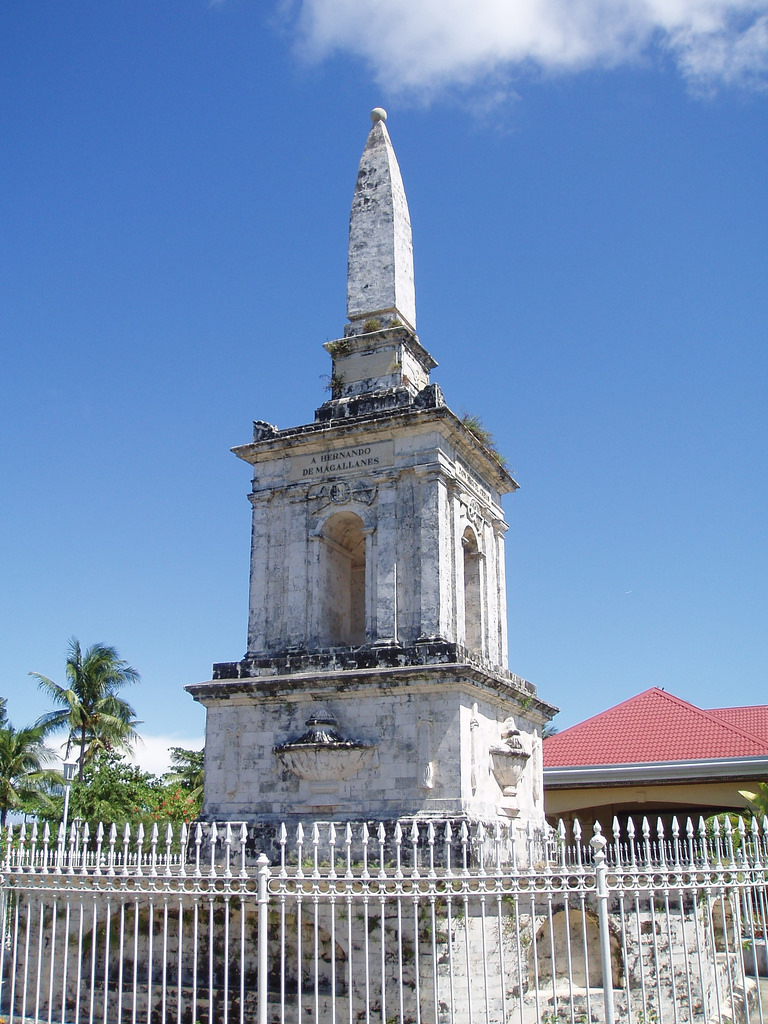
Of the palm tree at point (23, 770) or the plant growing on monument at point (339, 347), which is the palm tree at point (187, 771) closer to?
the palm tree at point (23, 770)

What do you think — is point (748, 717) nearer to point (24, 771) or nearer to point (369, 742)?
point (369, 742)

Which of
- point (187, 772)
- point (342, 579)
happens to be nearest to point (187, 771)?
point (187, 772)

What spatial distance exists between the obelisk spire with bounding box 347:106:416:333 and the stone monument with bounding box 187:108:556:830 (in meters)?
0.03

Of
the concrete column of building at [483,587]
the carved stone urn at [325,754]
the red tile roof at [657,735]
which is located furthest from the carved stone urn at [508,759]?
the red tile roof at [657,735]

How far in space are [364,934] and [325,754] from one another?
4.43 meters

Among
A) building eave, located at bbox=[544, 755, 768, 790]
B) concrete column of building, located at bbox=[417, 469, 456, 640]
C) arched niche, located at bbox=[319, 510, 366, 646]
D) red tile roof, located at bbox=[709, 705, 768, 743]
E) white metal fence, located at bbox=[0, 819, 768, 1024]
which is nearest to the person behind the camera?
white metal fence, located at bbox=[0, 819, 768, 1024]

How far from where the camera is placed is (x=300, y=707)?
1457 centimetres

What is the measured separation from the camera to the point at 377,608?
592 inches

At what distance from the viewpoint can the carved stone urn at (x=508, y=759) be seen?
48.4ft

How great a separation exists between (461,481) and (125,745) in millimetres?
24555

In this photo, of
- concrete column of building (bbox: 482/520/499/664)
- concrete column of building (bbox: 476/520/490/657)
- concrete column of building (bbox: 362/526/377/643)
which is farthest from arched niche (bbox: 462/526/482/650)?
concrete column of building (bbox: 362/526/377/643)

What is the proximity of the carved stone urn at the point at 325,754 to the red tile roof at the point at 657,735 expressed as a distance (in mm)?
11485

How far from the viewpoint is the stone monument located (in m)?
13.8

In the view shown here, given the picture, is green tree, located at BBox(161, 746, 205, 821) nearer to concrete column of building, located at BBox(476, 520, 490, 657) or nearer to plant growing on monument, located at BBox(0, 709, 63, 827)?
plant growing on monument, located at BBox(0, 709, 63, 827)
